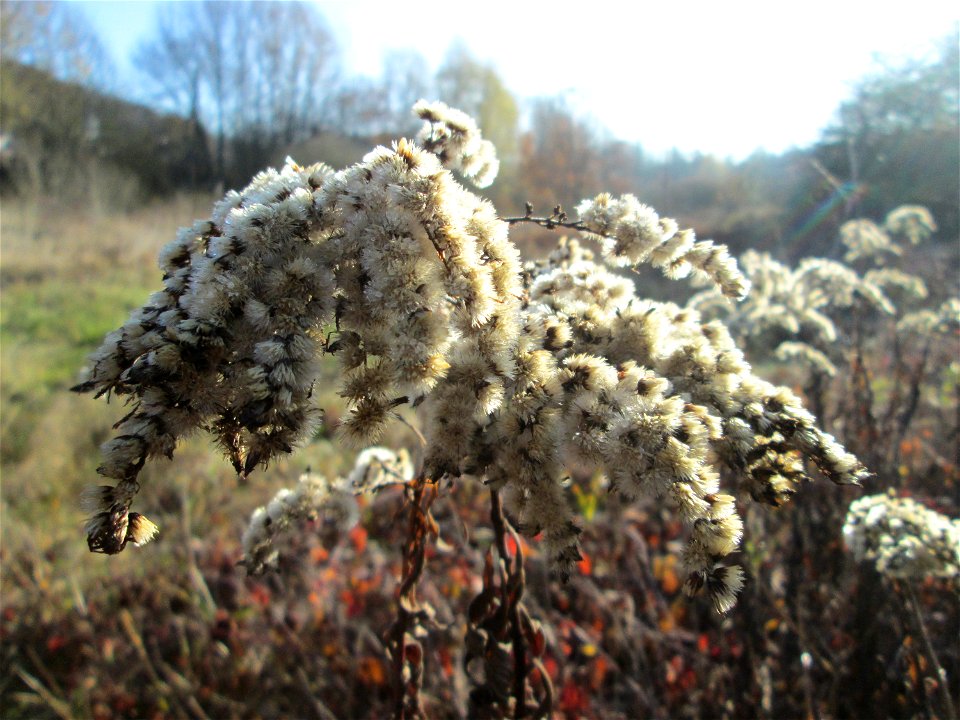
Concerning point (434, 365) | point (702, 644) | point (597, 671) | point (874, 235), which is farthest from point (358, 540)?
point (874, 235)

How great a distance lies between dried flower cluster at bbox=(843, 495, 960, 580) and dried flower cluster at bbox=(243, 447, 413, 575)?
1515mm

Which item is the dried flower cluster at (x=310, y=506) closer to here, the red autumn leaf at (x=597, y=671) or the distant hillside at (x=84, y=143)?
the red autumn leaf at (x=597, y=671)

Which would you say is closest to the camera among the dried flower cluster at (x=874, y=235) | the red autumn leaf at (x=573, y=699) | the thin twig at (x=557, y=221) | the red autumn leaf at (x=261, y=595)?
the thin twig at (x=557, y=221)

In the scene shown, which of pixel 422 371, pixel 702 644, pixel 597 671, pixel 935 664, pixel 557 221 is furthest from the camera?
pixel 702 644

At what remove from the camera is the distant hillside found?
732cm

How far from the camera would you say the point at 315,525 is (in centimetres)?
168

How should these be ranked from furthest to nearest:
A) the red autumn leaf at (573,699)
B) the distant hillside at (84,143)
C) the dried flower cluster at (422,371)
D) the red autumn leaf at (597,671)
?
1. the distant hillside at (84,143)
2. the red autumn leaf at (597,671)
3. the red autumn leaf at (573,699)
4. the dried flower cluster at (422,371)

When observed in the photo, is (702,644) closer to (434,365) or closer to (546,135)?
(434,365)

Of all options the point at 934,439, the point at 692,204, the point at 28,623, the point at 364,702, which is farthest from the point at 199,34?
the point at 692,204

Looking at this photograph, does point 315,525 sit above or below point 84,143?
above

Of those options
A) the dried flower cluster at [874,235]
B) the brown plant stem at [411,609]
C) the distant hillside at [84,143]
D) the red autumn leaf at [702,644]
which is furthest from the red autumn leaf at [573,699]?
the distant hillside at [84,143]

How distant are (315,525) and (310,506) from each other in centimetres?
22

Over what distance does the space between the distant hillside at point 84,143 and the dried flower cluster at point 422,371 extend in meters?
6.12

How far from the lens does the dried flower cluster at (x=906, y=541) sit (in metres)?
1.71
